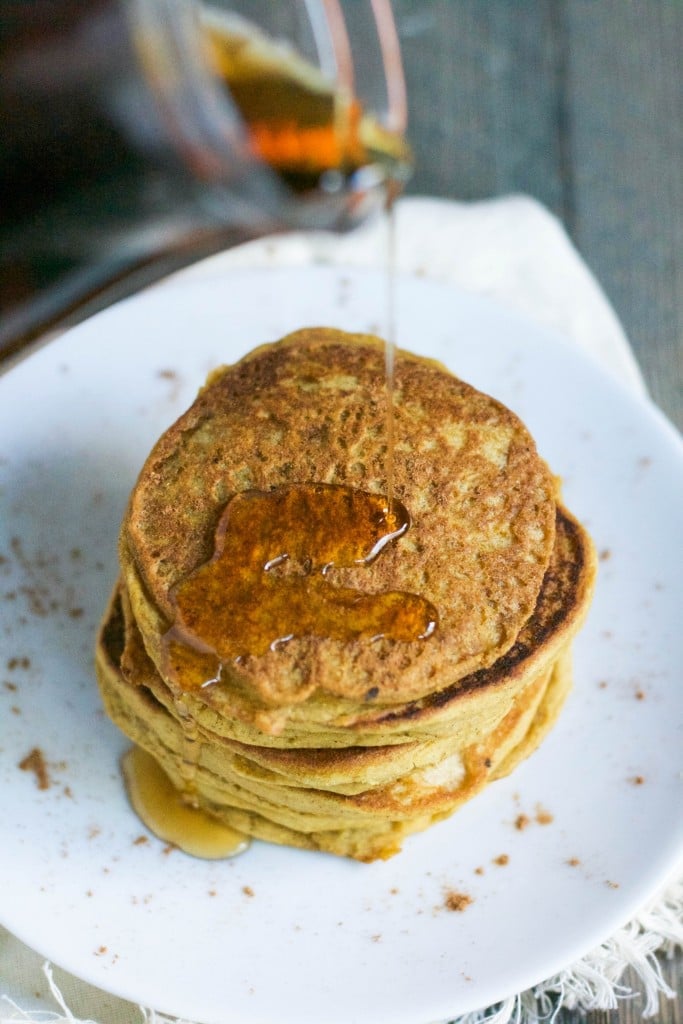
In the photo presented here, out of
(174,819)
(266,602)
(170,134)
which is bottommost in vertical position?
(174,819)

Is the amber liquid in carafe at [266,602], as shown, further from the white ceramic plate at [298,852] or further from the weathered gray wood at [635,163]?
the weathered gray wood at [635,163]

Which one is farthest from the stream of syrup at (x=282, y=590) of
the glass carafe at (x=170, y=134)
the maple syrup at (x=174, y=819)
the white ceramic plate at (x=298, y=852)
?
the glass carafe at (x=170, y=134)

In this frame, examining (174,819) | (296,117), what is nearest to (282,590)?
(174,819)

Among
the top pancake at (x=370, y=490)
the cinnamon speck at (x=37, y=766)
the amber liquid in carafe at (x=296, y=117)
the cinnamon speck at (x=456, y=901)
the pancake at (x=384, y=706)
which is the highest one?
the amber liquid in carafe at (x=296, y=117)

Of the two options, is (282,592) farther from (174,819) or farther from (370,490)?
(174,819)

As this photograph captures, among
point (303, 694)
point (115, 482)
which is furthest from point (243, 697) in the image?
point (115, 482)

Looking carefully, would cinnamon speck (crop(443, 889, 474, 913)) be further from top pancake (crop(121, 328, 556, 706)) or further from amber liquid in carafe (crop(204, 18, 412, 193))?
amber liquid in carafe (crop(204, 18, 412, 193))
